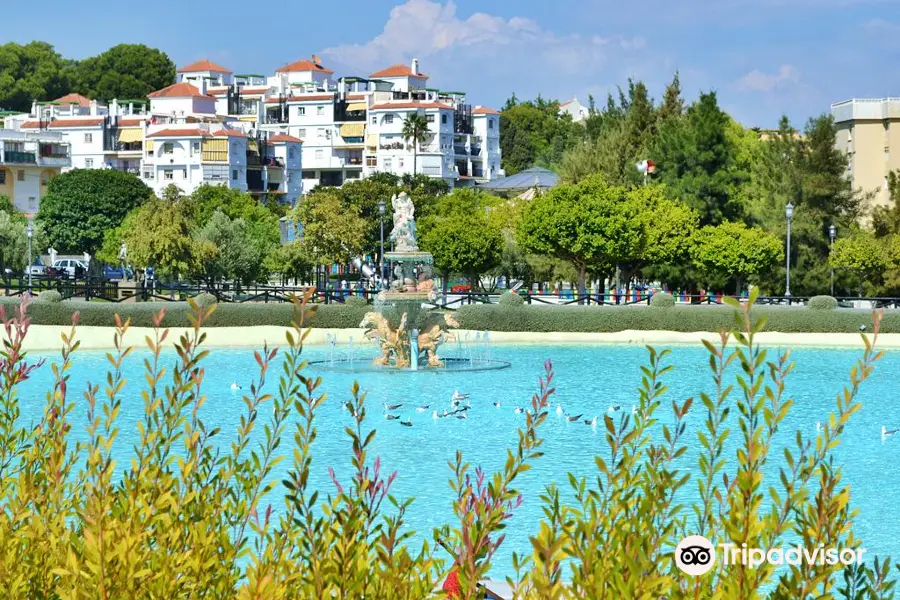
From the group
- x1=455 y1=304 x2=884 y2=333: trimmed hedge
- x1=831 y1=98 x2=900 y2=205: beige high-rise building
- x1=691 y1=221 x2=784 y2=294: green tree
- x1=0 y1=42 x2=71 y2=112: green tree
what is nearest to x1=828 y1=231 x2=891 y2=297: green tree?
x1=691 y1=221 x2=784 y2=294: green tree

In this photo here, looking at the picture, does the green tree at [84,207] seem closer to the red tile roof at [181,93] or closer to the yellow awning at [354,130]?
the red tile roof at [181,93]

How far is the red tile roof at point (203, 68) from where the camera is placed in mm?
145000

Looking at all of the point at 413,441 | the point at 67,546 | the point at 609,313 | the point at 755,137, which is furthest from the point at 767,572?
the point at 755,137

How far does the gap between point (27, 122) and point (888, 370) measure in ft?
344

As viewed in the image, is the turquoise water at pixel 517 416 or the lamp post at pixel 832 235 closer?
the turquoise water at pixel 517 416

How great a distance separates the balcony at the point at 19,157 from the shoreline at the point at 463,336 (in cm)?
6720

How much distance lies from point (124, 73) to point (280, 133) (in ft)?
121

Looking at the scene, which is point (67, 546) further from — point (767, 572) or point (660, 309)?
point (660, 309)

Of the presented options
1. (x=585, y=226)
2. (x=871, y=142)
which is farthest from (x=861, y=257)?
(x=871, y=142)

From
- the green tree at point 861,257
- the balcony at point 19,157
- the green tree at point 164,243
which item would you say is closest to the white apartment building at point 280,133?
the balcony at point 19,157

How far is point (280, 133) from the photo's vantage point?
13088 centimetres

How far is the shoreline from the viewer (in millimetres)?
40938

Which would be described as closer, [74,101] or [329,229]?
[329,229]

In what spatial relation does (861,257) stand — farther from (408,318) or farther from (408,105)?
(408,105)
